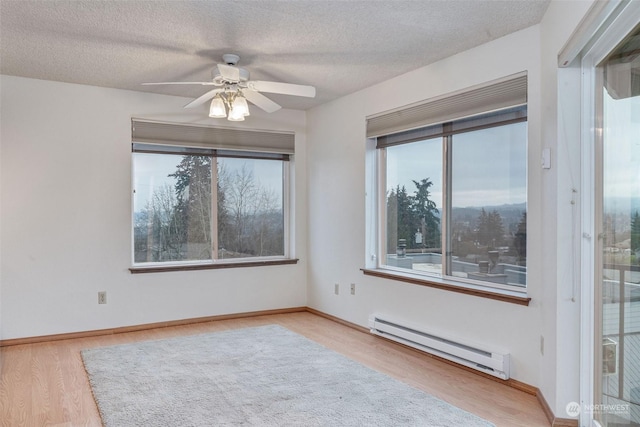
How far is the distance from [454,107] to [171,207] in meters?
3.05

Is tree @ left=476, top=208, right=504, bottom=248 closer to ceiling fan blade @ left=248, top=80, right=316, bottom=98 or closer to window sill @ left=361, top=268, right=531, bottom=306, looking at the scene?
window sill @ left=361, top=268, right=531, bottom=306

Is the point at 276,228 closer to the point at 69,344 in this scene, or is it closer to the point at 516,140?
the point at 69,344

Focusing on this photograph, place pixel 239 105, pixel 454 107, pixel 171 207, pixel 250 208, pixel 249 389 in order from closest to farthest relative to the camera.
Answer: pixel 249 389
pixel 239 105
pixel 454 107
pixel 171 207
pixel 250 208

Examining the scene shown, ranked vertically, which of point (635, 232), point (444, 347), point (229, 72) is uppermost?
point (229, 72)

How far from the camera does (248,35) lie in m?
3.16

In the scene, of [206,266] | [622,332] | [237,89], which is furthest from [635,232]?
[206,266]

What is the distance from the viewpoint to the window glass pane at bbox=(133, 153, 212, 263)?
482cm

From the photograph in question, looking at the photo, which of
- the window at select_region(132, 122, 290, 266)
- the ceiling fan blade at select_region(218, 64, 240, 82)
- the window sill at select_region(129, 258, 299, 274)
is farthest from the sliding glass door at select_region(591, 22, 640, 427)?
the window at select_region(132, 122, 290, 266)

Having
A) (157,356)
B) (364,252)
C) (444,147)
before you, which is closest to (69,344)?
(157,356)

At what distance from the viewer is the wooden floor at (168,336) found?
269cm

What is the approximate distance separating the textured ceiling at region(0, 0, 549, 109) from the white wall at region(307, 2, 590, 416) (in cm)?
18

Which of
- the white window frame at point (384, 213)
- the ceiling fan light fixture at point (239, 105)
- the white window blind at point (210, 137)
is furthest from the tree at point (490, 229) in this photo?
the white window blind at point (210, 137)

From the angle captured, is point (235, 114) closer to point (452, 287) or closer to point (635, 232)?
point (452, 287)

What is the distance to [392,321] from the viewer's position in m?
4.12
